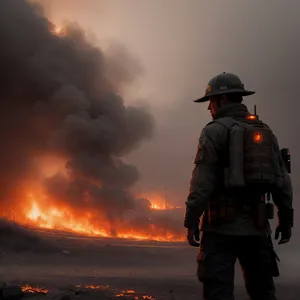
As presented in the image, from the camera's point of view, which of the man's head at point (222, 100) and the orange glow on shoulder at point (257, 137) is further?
the man's head at point (222, 100)

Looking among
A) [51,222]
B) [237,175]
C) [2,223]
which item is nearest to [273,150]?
[237,175]

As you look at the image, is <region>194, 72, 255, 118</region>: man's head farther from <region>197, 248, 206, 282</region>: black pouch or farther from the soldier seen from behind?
<region>197, 248, 206, 282</region>: black pouch

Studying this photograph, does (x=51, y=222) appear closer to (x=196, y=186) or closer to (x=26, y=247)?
(x=26, y=247)

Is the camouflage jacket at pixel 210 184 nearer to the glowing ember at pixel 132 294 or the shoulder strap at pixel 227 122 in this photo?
the shoulder strap at pixel 227 122

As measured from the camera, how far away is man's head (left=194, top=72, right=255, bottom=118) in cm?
304

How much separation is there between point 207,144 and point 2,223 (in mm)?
17934

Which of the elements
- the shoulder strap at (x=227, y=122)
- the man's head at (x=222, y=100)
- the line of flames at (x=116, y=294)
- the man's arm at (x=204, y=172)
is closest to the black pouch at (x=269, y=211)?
the man's arm at (x=204, y=172)

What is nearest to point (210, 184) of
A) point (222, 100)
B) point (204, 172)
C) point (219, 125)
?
point (204, 172)

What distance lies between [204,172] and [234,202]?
0.93ft

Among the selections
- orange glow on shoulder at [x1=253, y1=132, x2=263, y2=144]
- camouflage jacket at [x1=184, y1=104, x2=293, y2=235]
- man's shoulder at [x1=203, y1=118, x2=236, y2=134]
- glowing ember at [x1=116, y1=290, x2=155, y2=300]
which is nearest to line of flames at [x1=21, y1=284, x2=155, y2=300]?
glowing ember at [x1=116, y1=290, x2=155, y2=300]

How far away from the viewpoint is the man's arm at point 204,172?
2.63 m

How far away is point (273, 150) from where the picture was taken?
2.76 meters

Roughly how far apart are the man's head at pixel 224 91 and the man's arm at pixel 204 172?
Answer: 34 cm

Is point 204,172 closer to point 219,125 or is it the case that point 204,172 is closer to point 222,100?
point 219,125
